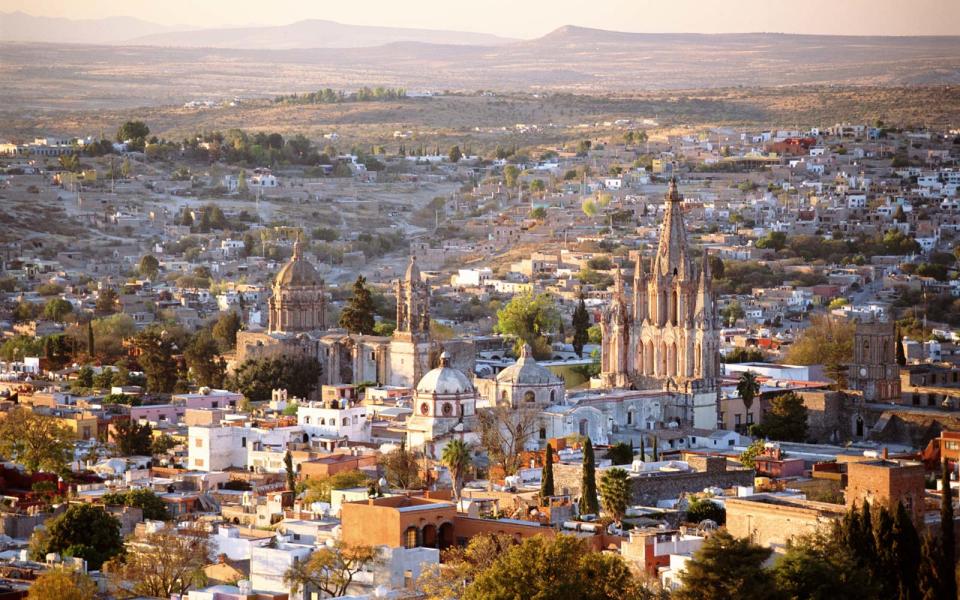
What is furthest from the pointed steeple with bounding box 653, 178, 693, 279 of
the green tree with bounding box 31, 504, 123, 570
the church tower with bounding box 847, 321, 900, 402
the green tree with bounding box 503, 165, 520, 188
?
the green tree with bounding box 503, 165, 520, 188

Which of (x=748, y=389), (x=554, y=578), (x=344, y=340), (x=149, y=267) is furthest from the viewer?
(x=149, y=267)

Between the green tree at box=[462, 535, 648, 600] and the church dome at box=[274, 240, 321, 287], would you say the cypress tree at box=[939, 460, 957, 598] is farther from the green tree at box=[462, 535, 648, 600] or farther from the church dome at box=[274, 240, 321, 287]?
the church dome at box=[274, 240, 321, 287]

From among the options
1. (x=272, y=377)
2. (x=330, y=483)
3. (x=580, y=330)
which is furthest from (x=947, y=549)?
(x=580, y=330)

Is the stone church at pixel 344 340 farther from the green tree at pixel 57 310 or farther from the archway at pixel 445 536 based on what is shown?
the archway at pixel 445 536

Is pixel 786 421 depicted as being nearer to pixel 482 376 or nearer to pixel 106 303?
pixel 482 376

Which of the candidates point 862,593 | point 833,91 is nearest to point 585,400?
point 862,593

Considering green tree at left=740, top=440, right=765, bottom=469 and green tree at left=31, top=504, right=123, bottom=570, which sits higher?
green tree at left=31, top=504, right=123, bottom=570

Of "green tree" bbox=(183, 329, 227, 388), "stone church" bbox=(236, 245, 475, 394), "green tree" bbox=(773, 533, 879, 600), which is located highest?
"green tree" bbox=(773, 533, 879, 600)
